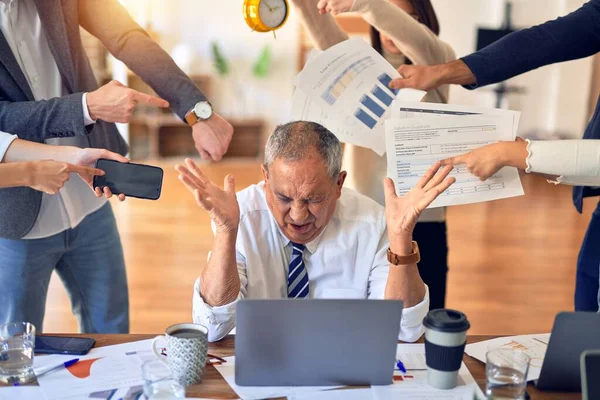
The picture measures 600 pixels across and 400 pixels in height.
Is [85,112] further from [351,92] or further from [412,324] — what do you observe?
[412,324]

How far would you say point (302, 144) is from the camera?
176cm

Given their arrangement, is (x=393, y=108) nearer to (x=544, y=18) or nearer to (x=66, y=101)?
(x=66, y=101)

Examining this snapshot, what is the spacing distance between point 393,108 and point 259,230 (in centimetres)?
51

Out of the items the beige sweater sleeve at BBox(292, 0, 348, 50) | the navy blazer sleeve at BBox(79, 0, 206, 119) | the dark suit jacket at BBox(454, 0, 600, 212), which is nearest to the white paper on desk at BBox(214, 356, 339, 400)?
the navy blazer sleeve at BBox(79, 0, 206, 119)

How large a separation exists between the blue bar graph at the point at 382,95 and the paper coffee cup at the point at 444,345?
94 cm

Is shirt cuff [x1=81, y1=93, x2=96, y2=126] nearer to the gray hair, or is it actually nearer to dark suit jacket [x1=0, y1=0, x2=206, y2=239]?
dark suit jacket [x1=0, y1=0, x2=206, y2=239]

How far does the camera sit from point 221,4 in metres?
7.47

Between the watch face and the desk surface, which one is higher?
the watch face

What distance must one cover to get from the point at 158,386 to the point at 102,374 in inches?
9.1

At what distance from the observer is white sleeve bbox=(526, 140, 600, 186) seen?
5.57 ft

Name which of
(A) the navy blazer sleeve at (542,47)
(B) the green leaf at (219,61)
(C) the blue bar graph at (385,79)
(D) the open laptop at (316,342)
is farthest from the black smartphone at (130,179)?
(B) the green leaf at (219,61)

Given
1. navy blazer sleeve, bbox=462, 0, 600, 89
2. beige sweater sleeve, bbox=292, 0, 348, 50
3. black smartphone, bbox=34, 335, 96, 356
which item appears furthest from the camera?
beige sweater sleeve, bbox=292, 0, 348, 50

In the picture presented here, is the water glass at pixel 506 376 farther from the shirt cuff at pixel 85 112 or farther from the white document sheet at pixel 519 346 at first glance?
the shirt cuff at pixel 85 112

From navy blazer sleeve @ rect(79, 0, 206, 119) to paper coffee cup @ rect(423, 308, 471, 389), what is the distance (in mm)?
1107
